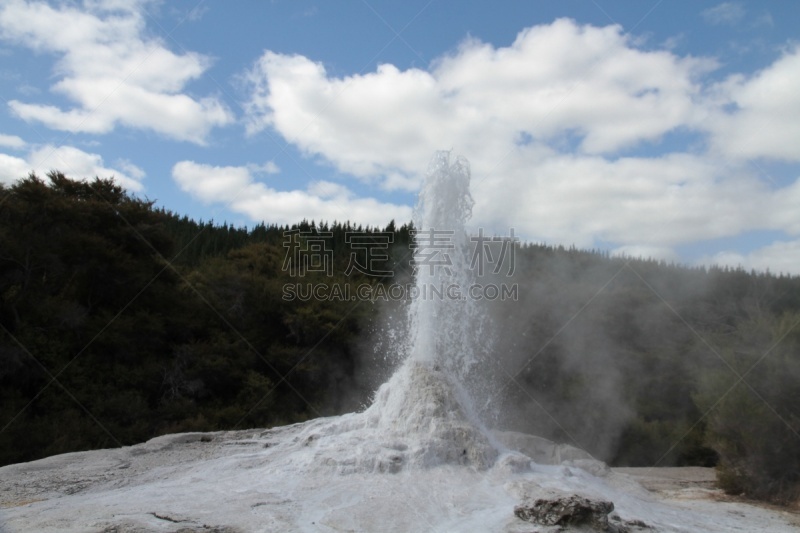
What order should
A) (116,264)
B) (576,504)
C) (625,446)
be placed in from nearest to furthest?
(576,504) → (625,446) → (116,264)

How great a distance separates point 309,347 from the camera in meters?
14.9

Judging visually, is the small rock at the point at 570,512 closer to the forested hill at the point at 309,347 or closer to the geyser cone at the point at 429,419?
the geyser cone at the point at 429,419

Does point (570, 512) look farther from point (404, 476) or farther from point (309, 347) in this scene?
point (309, 347)

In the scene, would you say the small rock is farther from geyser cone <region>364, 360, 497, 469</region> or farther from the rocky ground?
geyser cone <region>364, 360, 497, 469</region>

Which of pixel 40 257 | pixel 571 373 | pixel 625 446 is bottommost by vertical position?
pixel 625 446

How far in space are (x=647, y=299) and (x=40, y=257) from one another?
13449 mm

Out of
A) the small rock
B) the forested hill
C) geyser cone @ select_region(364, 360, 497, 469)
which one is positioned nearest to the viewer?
the small rock

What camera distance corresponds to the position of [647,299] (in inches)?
627

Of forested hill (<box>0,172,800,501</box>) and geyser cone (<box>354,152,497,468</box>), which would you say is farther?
forested hill (<box>0,172,800,501</box>)

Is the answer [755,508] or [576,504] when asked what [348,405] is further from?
[576,504]

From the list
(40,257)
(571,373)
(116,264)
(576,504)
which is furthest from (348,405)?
(576,504)

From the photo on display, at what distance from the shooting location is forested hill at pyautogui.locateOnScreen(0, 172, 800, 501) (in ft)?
28.2

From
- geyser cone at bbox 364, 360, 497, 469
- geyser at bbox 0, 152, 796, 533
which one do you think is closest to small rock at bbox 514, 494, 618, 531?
geyser at bbox 0, 152, 796, 533

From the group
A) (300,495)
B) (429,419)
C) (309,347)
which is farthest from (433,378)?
(309,347)
